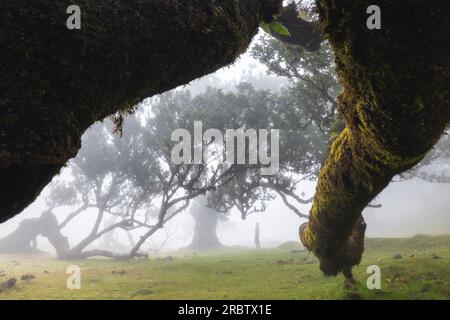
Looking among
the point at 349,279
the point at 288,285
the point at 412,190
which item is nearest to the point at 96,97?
the point at 349,279

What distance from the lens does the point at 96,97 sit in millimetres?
2135

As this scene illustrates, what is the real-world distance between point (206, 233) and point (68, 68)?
159 ft

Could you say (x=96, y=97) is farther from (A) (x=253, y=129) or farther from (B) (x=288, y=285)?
(A) (x=253, y=129)

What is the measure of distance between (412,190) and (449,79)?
4086 inches

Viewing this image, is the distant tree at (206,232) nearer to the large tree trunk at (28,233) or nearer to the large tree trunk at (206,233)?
the large tree trunk at (206,233)

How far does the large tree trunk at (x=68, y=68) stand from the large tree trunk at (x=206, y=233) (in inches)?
1774

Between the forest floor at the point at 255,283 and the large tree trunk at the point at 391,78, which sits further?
the forest floor at the point at 255,283
